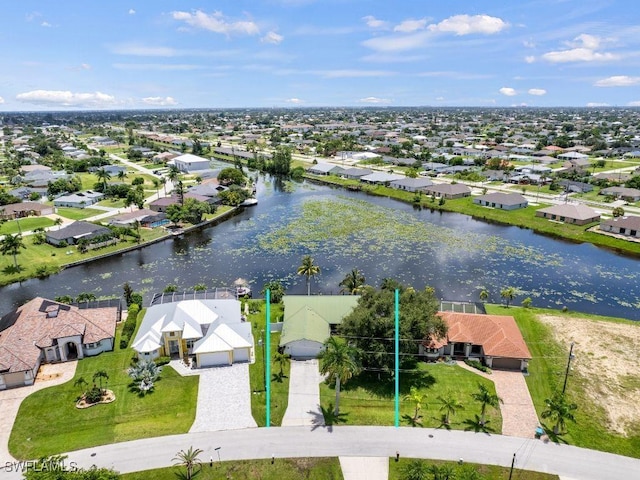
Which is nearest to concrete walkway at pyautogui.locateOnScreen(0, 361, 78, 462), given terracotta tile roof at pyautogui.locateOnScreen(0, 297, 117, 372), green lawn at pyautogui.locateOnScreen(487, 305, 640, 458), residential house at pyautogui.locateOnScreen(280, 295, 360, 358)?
terracotta tile roof at pyautogui.locateOnScreen(0, 297, 117, 372)

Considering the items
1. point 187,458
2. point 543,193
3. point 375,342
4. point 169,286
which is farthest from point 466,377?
point 543,193

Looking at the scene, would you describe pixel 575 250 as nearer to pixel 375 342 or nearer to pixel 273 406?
pixel 375 342

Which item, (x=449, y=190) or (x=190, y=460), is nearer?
(x=190, y=460)

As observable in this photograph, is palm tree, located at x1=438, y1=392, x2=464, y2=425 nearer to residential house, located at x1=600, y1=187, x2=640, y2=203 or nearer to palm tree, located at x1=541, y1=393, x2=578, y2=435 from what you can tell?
palm tree, located at x1=541, y1=393, x2=578, y2=435

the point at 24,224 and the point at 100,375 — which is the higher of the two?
the point at 100,375

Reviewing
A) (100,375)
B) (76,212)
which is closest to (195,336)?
(100,375)

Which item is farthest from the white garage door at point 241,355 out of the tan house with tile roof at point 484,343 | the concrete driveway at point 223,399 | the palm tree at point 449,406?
the palm tree at point 449,406

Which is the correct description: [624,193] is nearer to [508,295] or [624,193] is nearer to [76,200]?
[508,295]
